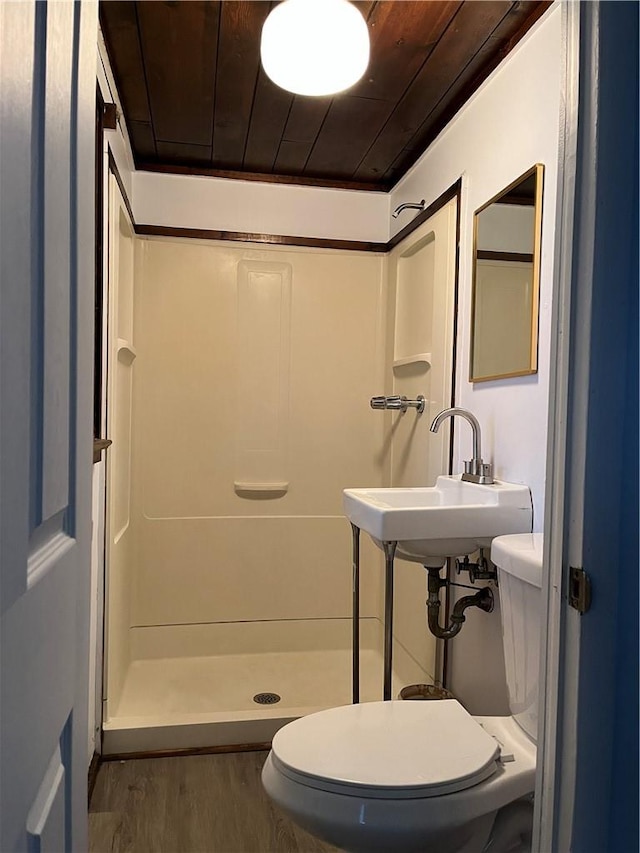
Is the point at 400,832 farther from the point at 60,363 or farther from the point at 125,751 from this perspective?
the point at 125,751

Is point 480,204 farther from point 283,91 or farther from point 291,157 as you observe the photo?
point 291,157

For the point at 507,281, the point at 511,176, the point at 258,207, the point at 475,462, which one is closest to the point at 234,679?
the point at 475,462

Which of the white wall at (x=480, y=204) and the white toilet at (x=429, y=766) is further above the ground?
the white wall at (x=480, y=204)

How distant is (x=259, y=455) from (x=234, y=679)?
0.99 meters

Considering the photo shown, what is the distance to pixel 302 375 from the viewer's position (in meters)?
2.95

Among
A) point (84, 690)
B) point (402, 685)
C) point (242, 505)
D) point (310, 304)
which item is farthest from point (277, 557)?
point (84, 690)

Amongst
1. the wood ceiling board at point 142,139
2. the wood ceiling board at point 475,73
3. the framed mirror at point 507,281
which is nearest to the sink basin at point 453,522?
the framed mirror at point 507,281

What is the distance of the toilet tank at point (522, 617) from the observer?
1298 mm

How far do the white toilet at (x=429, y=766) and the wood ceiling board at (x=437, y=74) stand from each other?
1392 millimetres

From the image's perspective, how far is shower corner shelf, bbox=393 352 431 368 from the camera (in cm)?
245

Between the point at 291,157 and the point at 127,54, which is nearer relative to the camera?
the point at 127,54

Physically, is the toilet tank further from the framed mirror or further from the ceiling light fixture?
the ceiling light fixture

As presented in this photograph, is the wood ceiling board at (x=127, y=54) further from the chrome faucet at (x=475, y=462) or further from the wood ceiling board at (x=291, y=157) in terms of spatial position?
the chrome faucet at (x=475, y=462)

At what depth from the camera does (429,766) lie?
1213mm
